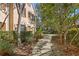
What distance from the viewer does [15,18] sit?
172 centimetres

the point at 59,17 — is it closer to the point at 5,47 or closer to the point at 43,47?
the point at 43,47

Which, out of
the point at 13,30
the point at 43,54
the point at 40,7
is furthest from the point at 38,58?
the point at 40,7

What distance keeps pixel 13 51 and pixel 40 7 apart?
22.7 inches

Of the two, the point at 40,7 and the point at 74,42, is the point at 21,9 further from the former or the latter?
the point at 74,42

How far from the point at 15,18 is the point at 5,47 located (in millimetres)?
341

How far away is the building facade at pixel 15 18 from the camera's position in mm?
1711

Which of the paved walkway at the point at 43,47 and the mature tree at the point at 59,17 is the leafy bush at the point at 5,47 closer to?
the paved walkway at the point at 43,47

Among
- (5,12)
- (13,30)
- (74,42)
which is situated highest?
(5,12)

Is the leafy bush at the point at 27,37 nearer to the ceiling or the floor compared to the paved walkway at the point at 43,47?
nearer to the ceiling

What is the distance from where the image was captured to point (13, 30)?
1.74 m

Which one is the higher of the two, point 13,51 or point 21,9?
point 21,9

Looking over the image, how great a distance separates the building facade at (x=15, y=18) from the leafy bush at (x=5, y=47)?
156 mm

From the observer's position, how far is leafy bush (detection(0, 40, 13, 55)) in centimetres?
173

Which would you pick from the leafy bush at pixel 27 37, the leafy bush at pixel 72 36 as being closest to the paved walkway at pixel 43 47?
the leafy bush at pixel 27 37
